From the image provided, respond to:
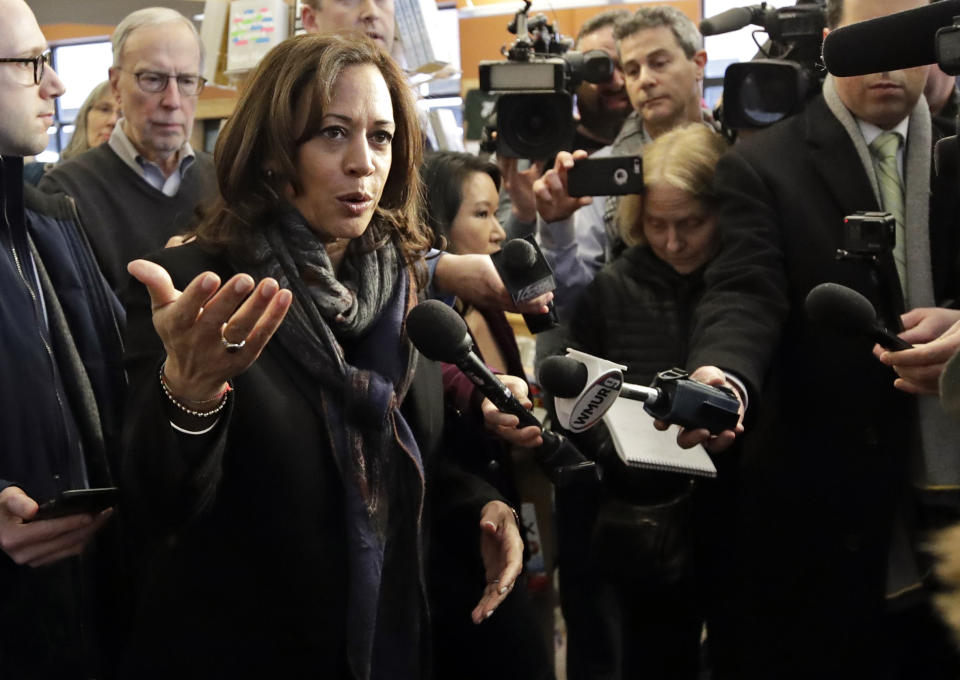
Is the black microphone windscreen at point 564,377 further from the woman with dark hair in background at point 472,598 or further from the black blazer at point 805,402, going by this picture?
the black blazer at point 805,402

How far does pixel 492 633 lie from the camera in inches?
66.2

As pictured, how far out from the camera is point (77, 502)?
4.58ft

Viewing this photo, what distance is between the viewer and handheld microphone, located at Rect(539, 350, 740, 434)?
140 centimetres

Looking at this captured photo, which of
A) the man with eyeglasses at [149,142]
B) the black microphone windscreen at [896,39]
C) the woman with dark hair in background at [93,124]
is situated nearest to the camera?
the black microphone windscreen at [896,39]

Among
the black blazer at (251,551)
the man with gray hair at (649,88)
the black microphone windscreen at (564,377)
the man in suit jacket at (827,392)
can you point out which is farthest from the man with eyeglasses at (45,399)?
the man with gray hair at (649,88)

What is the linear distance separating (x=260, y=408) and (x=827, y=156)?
108 cm

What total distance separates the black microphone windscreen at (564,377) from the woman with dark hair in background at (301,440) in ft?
0.73

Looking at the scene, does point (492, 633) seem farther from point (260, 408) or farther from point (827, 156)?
point (827, 156)

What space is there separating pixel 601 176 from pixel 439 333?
0.84 meters

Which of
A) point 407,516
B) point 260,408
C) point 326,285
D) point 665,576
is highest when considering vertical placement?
point 326,285

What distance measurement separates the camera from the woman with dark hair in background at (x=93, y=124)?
3.44m

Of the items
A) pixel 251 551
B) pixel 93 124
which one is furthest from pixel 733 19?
pixel 93 124

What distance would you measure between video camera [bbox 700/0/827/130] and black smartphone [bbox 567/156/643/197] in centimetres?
22

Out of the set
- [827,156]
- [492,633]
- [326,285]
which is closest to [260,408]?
[326,285]
